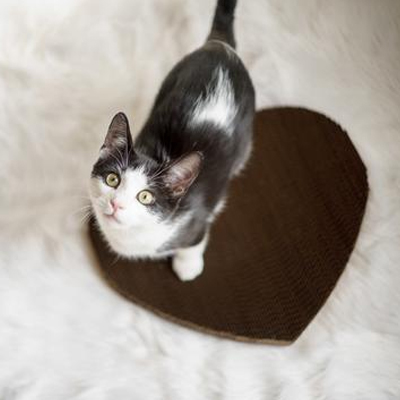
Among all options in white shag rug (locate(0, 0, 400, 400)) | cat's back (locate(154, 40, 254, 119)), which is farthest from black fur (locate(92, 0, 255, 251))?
white shag rug (locate(0, 0, 400, 400))

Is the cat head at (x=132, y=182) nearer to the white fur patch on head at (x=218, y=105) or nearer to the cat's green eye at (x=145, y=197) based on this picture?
the cat's green eye at (x=145, y=197)

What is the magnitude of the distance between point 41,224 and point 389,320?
2.49 feet

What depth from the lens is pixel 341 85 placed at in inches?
54.4

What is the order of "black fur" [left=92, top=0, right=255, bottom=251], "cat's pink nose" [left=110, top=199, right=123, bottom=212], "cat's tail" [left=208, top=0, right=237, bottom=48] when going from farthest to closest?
"cat's tail" [left=208, top=0, right=237, bottom=48] → "black fur" [left=92, top=0, right=255, bottom=251] → "cat's pink nose" [left=110, top=199, right=123, bottom=212]

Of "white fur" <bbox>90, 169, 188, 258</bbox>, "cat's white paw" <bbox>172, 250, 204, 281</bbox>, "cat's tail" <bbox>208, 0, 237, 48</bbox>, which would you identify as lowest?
"cat's white paw" <bbox>172, 250, 204, 281</bbox>

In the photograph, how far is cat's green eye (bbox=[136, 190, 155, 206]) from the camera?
83 cm

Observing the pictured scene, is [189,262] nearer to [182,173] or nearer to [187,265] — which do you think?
[187,265]

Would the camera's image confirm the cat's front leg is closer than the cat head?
No

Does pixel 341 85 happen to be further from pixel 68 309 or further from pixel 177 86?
pixel 68 309

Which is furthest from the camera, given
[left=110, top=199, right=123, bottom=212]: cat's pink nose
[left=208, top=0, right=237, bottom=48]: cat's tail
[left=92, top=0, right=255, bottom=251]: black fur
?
[left=208, top=0, right=237, bottom=48]: cat's tail

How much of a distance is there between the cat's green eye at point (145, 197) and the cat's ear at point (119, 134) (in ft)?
0.26

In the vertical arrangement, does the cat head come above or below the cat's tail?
below

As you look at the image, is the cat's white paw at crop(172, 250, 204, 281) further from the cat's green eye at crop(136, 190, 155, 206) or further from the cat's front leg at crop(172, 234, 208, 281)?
the cat's green eye at crop(136, 190, 155, 206)

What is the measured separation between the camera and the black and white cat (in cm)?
84
